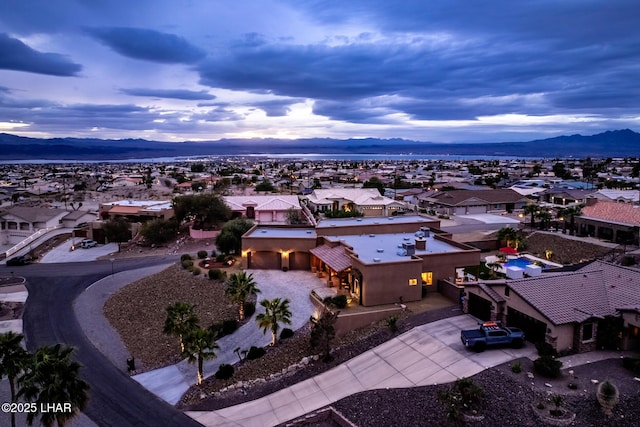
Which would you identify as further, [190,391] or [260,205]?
[260,205]

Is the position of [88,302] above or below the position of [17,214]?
below

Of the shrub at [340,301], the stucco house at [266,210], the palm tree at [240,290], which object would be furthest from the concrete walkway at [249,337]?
the stucco house at [266,210]

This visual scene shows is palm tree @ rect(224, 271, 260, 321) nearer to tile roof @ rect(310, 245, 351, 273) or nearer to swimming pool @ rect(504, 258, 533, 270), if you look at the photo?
tile roof @ rect(310, 245, 351, 273)

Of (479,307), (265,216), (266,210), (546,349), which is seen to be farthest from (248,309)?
(265,216)

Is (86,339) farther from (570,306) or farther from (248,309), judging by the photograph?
(570,306)

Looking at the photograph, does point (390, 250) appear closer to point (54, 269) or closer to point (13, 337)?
point (13, 337)

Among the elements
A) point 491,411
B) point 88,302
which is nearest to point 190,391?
point 491,411
